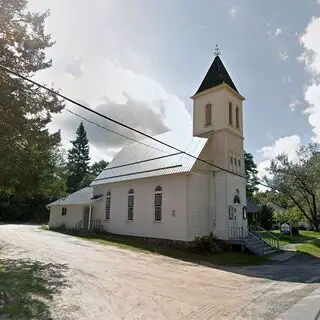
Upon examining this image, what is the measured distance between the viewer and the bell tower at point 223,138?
22516 mm

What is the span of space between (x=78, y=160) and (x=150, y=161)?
57.4m

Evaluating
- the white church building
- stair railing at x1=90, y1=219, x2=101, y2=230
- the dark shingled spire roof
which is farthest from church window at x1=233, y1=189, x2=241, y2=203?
stair railing at x1=90, y1=219, x2=101, y2=230

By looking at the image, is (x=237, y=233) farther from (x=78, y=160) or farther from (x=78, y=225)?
(x=78, y=160)

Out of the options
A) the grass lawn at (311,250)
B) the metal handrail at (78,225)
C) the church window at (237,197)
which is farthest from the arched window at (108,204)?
the grass lawn at (311,250)

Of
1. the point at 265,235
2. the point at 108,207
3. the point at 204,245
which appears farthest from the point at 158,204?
the point at 265,235

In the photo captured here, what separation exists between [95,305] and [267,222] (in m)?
42.8

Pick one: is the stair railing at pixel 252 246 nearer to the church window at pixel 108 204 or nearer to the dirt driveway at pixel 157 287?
the dirt driveway at pixel 157 287

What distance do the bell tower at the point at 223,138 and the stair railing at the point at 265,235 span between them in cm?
138

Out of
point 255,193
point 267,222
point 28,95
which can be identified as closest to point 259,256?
point 28,95

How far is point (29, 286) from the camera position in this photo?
8.78 metres

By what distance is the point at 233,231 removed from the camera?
2228 cm

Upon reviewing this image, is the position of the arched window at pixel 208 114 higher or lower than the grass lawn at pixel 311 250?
higher

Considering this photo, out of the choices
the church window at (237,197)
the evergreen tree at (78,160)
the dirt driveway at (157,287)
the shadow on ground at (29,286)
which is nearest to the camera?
the shadow on ground at (29,286)

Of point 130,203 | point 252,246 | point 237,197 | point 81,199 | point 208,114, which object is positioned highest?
point 208,114
